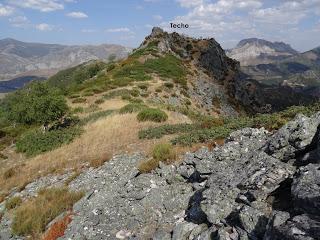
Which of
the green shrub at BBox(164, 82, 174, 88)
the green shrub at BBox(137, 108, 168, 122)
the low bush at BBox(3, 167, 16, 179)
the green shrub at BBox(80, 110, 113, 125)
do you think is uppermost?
the green shrub at BBox(137, 108, 168, 122)

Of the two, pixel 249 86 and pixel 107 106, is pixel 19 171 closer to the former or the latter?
pixel 107 106

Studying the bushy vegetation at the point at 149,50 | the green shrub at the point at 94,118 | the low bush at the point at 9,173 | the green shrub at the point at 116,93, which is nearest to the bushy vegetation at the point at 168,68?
the bushy vegetation at the point at 149,50

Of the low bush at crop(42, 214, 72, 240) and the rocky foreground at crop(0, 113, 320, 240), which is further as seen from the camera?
the low bush at crop(42, 214, 72, 240)

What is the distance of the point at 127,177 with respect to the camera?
17.3m

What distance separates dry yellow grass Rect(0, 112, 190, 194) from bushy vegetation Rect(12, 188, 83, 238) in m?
3.55

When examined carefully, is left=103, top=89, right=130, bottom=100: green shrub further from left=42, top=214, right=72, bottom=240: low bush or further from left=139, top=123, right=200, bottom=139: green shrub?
left=42, top=214, right=72, bottom=240: low bush

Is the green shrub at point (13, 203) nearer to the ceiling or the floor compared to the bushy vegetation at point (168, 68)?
nearer to the floor

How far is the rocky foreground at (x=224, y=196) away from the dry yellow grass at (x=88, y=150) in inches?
198

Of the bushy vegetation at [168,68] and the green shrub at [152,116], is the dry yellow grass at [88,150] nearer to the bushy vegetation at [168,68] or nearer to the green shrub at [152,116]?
the green shrub at [152,116]

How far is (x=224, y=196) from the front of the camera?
460 inches

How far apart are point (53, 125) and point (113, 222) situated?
27614 millimetres

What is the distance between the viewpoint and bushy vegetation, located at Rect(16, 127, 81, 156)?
29977mm

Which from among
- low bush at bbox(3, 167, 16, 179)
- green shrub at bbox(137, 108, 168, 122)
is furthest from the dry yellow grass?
green shrub at bbox(137, 108, 168, 122)

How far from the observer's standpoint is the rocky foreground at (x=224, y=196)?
9391mm
